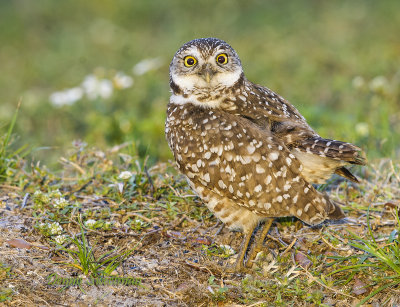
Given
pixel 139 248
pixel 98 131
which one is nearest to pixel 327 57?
pixel 98 131

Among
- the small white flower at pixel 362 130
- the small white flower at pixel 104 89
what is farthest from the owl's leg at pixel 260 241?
the small white flower at pixel 104 89

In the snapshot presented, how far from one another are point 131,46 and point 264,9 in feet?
11.0

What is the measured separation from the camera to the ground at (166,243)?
161 inches

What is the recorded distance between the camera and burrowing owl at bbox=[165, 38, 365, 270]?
4.40 m

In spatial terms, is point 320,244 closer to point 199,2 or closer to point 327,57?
point 327,57

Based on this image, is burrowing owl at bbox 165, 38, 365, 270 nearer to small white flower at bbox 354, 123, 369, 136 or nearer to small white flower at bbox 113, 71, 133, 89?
small white flower at bbox 354, 123, 369, 136

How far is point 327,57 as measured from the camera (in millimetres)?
10258

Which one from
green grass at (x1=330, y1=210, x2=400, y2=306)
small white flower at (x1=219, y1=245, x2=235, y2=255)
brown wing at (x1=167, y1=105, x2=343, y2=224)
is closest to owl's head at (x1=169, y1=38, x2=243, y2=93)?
brown wing at (x1=167, y1=105, x2=343, y2=224)

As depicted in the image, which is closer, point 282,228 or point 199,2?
point 282,228

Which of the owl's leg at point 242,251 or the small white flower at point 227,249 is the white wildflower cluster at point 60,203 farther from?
the owl's leg at point 242,251

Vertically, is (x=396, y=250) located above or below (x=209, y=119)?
below

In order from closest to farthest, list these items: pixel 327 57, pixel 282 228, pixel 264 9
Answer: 1. pixel 282 228
2. pixel 327 57
3. pixel 264 9

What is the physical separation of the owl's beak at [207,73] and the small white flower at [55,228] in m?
1.74

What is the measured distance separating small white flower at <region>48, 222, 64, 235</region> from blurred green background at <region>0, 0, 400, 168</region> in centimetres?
172
